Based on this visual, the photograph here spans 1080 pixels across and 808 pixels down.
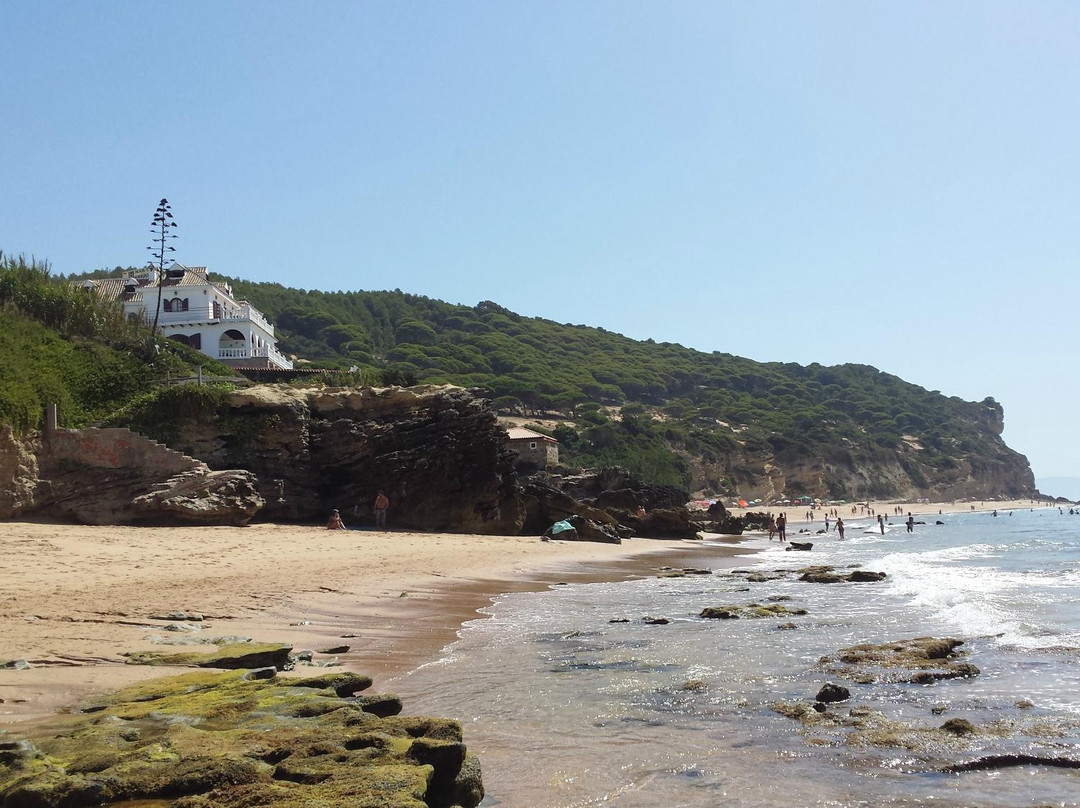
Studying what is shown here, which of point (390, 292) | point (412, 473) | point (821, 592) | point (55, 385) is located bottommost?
point (821, 592)

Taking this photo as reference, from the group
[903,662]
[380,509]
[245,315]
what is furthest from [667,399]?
[903,662]

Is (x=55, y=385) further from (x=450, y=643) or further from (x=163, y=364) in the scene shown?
(x=450, y=643)

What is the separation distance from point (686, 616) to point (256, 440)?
1777 cm

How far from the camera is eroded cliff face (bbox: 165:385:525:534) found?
2700 cm

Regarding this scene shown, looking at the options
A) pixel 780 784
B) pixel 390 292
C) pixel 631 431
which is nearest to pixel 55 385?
pixel 780 784

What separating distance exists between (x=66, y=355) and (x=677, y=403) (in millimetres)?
96172

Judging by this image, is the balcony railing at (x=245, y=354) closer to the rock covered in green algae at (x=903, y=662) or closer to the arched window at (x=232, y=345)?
the arched window at (x=232, y=345)

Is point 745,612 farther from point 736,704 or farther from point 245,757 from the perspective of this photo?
point 245,757

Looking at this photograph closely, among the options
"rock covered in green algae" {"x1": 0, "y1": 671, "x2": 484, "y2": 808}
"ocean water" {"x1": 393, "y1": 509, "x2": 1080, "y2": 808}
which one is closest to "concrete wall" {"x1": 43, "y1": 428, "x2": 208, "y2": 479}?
"ocean water" {"x1": 393, "y1": 509, "x2": 1080, "y2": 808}

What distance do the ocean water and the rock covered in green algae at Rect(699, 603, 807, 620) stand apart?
32 centimetres

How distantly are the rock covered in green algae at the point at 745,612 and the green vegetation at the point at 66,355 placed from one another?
18545 millimetres

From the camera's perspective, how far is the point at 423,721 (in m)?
5.57

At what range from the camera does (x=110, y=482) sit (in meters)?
22.6

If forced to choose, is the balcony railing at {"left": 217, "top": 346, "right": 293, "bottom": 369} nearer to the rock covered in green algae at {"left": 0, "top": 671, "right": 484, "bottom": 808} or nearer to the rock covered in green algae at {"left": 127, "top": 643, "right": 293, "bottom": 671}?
the rock covered in green algae at {"left": 127, "top": 643, "right": 293, "bottom": 671}
